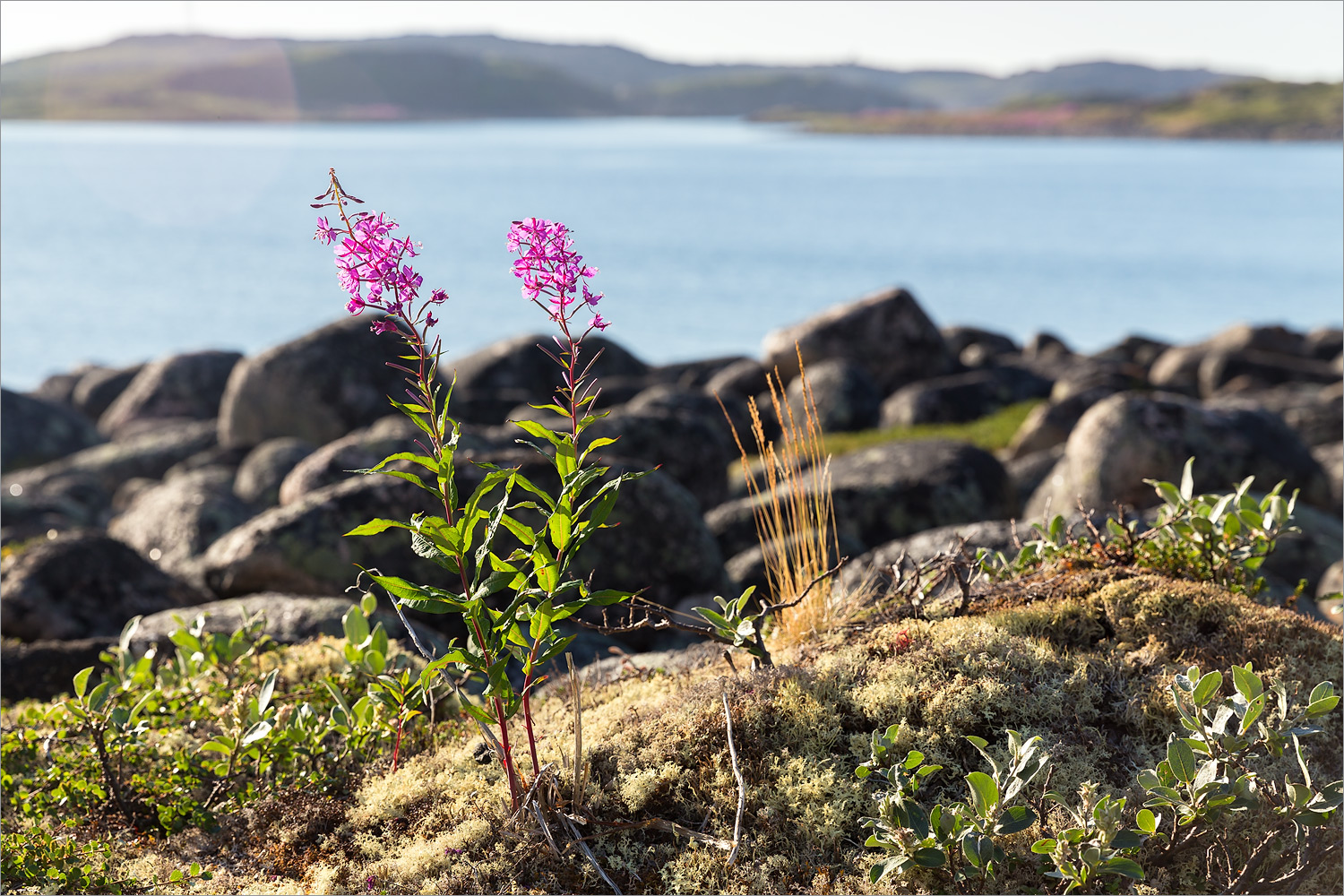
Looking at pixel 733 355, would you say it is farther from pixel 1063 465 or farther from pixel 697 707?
pixel 697 707

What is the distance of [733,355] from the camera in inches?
846

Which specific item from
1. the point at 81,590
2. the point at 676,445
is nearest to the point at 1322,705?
the point at 81,590

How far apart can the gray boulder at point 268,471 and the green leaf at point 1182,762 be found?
1034 cm

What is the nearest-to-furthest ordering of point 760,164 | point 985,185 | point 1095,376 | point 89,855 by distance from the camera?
point 89,855 < point 1095,376 < point 985,185 < point 760,164

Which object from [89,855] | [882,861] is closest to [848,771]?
[882,861]

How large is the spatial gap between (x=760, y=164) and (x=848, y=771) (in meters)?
129

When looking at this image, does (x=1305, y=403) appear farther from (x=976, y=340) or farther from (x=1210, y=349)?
(x=976, y=340)

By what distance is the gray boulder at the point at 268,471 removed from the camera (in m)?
11.6

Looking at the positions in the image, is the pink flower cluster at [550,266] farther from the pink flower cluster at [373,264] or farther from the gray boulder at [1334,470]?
the gray boulder at [1334,470]

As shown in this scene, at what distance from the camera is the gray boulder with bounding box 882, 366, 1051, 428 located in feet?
54.4

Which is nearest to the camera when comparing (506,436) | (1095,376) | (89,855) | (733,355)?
(89,855)

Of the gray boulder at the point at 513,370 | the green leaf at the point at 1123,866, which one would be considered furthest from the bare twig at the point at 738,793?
the gray boulder at the point at 513,370

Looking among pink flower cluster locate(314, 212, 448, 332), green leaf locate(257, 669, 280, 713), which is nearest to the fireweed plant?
pink flower cluster locate(314, 212, 448, 332)

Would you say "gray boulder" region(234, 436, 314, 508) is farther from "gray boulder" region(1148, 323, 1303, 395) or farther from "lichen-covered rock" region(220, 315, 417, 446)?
"gray boulder" region(1148, 323, 1303, 395)
